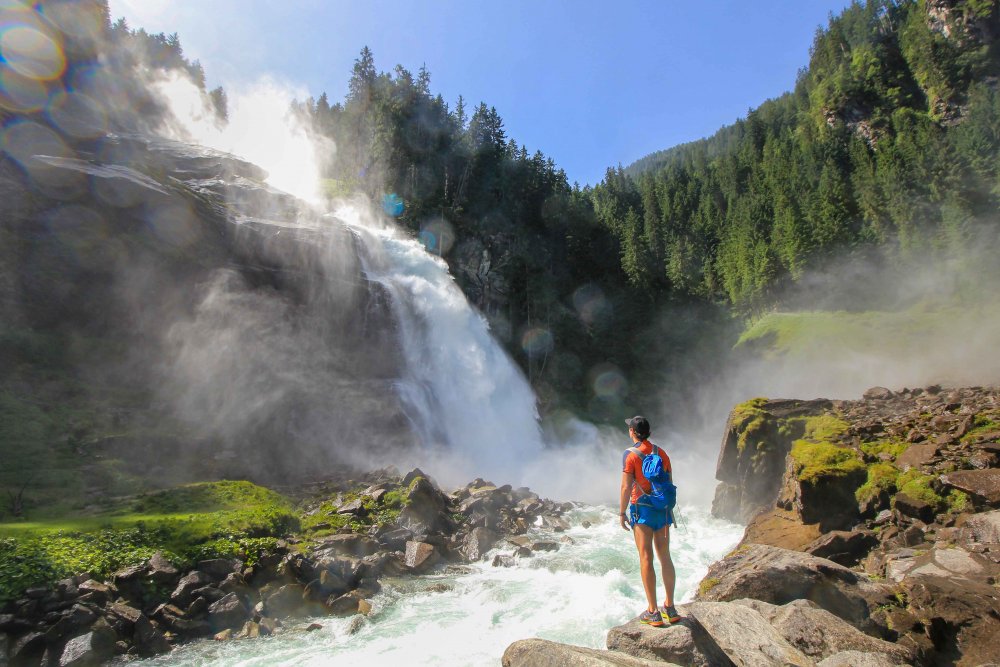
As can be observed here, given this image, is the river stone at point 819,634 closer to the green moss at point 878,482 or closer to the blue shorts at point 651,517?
the blue shorts at point 651,517

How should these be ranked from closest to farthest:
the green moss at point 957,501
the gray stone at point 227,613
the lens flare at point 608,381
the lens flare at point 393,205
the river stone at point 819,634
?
the river stone at point 819,634, the green moss at point 957,501, the gray stone at point 227,613, the lens flare at point 393,205, the lens flare at point 608,381

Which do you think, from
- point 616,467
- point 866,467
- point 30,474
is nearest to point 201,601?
point 30,474

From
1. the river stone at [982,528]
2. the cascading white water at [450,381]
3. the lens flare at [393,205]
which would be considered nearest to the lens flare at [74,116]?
the cascading white water at [450,381]

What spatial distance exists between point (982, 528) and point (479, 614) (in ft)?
29.5

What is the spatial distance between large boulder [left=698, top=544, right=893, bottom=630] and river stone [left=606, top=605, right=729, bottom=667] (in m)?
2.16

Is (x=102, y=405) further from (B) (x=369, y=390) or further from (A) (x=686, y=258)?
(A) (x=686, y=258)

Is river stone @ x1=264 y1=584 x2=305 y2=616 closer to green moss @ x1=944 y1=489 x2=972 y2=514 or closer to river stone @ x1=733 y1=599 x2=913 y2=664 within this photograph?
river stone @ x1=733 y1=599 x2=913 y2=664

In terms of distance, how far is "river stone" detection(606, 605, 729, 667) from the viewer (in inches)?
220

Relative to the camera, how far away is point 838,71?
8875 cm

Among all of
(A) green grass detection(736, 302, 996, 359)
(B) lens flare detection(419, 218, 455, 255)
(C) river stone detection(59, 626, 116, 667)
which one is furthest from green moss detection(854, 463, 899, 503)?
(B) lens flare detection(419, 218, 455, 255)

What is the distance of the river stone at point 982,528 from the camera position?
24.3 ft

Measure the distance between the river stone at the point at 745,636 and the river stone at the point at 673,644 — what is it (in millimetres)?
214

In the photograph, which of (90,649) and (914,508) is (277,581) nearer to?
(90,649)

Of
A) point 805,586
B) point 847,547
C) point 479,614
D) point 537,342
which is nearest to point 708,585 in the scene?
point 805,586
